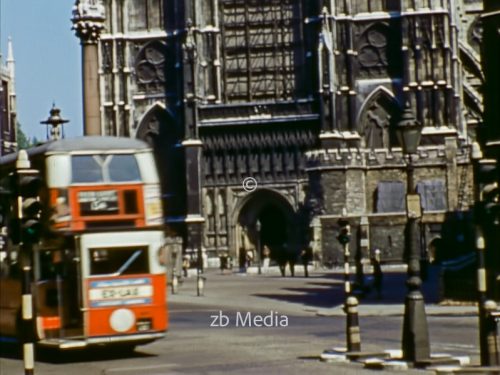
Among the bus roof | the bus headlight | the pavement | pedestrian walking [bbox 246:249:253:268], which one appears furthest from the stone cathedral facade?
the bus headlight

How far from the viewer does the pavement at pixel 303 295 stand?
38.2m

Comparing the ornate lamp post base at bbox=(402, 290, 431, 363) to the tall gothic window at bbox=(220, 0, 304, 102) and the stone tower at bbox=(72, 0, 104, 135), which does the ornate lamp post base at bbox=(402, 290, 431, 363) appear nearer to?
the stone tower at bbox=(72, 0, 104, 135)

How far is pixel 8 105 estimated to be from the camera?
110m

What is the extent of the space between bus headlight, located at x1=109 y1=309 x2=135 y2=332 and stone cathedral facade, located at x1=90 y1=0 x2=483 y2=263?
51.4m

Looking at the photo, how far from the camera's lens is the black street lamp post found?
20984 mm

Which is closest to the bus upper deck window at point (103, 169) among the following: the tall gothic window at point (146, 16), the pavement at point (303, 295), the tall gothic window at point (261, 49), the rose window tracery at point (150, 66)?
the pavement at point (303, 295)

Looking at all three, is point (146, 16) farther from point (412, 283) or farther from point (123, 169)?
point (412, 283)

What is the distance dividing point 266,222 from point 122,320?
60.9 m

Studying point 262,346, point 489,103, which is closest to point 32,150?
point 262,346

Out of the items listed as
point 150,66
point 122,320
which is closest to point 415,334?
point 122,320

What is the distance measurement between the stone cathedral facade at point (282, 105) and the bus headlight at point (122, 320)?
51439 mm

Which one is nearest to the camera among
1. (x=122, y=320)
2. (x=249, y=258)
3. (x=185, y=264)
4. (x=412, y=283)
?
(x=412, y=283)

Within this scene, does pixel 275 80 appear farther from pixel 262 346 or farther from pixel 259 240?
pixel 262 346

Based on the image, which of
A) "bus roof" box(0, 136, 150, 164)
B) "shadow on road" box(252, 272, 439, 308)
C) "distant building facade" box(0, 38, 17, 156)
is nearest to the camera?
"bus roof" box(0, 136, 150, 164)
